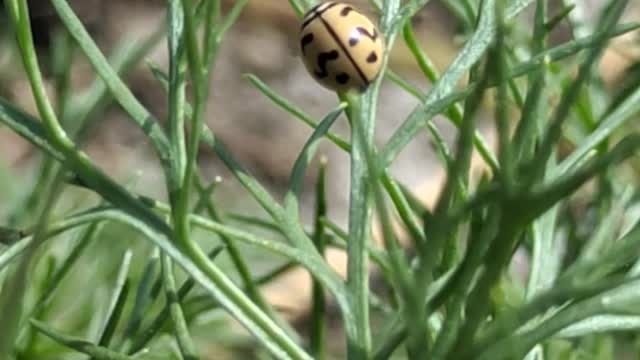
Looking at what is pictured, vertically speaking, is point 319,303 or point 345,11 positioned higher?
point 345,11

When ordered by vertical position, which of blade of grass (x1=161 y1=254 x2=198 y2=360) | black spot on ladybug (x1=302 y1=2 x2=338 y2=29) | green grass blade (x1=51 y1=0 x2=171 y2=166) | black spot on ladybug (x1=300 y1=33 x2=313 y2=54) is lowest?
blade of grass (x1=161 y1=254 x2=198 y2=360)

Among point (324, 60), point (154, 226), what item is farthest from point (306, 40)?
point (154, 226)

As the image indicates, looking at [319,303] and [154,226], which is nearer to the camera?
[154,226]

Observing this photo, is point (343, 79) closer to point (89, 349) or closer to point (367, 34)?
point (367, 34)

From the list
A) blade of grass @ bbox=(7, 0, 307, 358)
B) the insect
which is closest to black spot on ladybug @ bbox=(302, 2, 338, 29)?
the insect

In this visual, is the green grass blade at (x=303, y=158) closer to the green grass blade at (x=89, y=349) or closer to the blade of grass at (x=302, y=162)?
the blade of grass at (x=302, y=162)

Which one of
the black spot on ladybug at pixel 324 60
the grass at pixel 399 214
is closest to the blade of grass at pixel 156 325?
the grass at pixel 399 214

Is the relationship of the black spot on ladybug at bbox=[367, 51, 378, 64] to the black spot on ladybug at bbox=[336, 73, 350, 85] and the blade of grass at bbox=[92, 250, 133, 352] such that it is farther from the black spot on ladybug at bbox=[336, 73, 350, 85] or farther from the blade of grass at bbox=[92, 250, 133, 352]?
the blade of grass at bbox=[92, 250, 133, 352]
